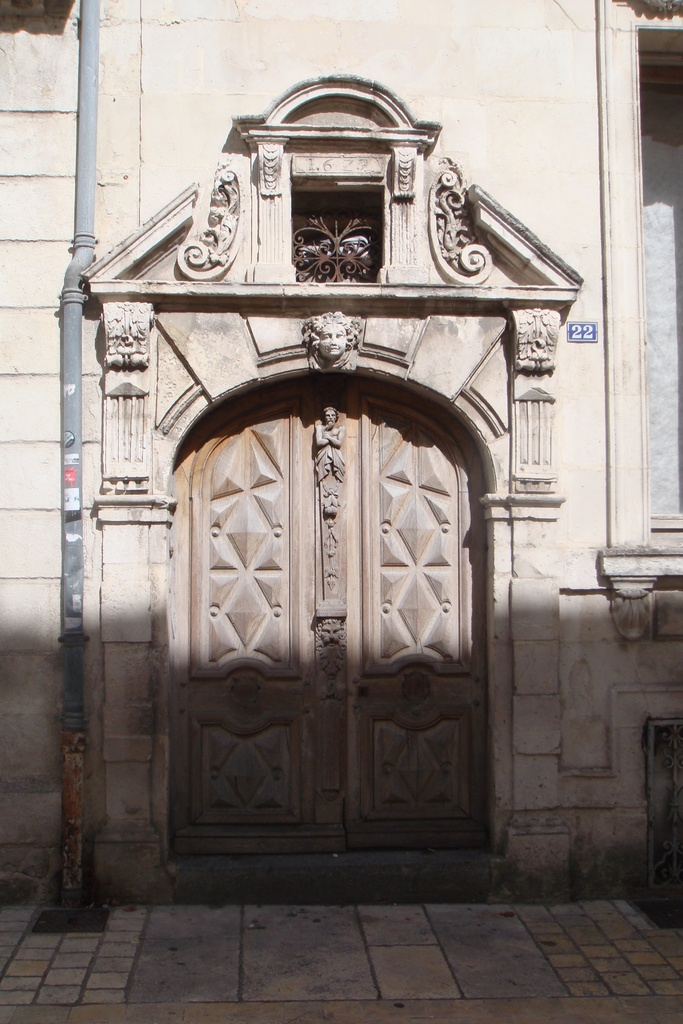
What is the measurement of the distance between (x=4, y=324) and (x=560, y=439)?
3066 mm

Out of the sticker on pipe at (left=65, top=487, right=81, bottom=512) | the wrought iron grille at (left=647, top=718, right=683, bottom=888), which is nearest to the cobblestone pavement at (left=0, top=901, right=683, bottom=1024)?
the wrought iron grille at (left=647, top=718, right=683, bottom=888)

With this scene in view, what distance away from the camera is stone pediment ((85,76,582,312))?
5.20 metres

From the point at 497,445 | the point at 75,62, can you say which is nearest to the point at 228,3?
the point at 75,62

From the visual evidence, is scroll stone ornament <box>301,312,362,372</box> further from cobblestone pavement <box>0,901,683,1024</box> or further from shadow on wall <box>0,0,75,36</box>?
cobblestone pavement <box>0,901,683,1024</box>

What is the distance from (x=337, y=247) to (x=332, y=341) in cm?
65

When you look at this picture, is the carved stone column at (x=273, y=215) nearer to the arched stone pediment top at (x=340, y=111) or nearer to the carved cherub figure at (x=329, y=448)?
the arched stone pediment top at (x=340, y=111)

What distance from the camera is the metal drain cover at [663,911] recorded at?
4.98 meters

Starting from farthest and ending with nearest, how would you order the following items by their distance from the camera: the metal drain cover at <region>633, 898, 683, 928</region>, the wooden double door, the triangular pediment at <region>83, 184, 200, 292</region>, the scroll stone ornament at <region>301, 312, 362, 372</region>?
the wooden double door < the scroll stone ornament at <region>301, 312, 362, 372</region> < the triangular pediment at <region>83, 184, 200, 292</region> < the metal drain cover at <region>633, 898, 683, 928</region>

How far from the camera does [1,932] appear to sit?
15.7 ft

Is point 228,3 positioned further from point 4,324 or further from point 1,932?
point 1,932

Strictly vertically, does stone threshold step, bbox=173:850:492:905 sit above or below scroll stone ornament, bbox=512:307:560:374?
below

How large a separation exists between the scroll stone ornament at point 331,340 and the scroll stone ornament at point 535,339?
87 cm

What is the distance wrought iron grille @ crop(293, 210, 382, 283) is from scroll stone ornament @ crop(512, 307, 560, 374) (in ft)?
2.83

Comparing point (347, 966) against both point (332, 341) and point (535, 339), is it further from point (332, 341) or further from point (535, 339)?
point (535, 339)
